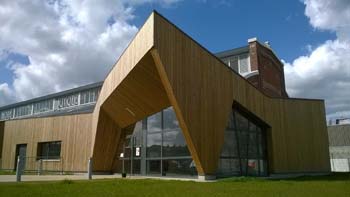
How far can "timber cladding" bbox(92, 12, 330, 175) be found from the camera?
1403cm

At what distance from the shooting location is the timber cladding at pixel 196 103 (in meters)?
14.0

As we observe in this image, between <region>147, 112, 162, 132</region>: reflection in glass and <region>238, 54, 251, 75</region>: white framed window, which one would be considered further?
<region>238, 54, 251, 75</region>: white framed window

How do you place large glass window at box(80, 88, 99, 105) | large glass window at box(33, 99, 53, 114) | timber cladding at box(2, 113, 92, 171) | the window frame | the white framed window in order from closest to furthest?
1. timber cladding at box(2, 113, 92, 171)
2. the window frame
3. the white framed window
4. large glass window at box(80, 88, 99, 105)
5. large glass window at box(33, 99, 53, 114)

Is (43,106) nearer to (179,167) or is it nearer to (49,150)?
(49,150)

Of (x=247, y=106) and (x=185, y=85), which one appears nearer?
(x=185, y=85)

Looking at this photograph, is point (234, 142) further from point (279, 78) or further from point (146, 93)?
point (279, 78)

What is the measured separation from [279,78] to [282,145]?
1858 centimetres

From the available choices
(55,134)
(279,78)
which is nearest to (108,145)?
(55,134)

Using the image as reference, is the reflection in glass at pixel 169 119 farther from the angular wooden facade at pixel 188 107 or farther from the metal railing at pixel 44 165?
the metal railing at pixel 44 165

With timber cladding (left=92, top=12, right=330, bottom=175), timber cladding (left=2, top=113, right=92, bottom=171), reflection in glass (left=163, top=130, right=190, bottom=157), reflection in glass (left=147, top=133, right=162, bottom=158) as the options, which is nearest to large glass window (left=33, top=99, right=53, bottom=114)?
timber cladding (left=2, top=113, right=92, bottom=171)

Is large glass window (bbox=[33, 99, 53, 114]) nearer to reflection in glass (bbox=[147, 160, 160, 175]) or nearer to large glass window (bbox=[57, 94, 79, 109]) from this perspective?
large glass window (bbox=[57, 94, 79, 109])

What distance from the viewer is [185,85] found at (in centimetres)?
1434

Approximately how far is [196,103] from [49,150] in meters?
16.2

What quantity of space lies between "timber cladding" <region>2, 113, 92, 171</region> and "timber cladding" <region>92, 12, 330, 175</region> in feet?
5.77
